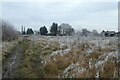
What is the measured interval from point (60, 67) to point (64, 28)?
281ft

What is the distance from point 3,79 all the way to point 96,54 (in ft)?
16.0

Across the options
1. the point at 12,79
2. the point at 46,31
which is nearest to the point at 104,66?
the point at 12,79

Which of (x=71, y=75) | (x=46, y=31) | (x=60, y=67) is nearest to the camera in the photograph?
(x=71, y=75)

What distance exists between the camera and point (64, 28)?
99.7 meters

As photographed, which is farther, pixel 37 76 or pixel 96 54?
pixel 96 54

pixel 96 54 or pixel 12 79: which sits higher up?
pixel 96 54

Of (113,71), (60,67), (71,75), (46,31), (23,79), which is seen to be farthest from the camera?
(46,31)

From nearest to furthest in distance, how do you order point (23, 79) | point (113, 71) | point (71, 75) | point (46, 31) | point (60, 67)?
point (113, 71) → point (71, 75) → point (23, 79) → point (60, 67) → point (46, 31)

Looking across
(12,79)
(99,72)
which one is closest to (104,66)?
(99,72)

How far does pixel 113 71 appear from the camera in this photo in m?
10.6

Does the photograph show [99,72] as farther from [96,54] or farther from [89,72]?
[96,54]

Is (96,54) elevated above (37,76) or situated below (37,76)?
above

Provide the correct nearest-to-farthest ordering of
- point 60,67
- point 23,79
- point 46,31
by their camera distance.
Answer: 1. point 23,79
2. point 60,67
3. point 46,31

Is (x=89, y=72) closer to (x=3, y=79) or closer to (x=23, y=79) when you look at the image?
(x=23, y=79)
